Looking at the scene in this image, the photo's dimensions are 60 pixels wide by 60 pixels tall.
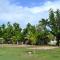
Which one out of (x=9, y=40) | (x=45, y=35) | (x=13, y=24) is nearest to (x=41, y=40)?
(x=45, y=35)

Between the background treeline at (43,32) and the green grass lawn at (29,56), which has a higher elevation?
the background treeline at (43,32)

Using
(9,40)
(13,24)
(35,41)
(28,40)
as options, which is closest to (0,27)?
Answer: (13,24)

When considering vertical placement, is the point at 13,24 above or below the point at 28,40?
above

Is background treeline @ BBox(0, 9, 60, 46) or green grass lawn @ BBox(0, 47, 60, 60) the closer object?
green grass lawn @ BBox(0, 47, 60, 60)

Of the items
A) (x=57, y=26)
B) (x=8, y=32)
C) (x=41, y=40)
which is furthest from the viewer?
(x=8, y=32)

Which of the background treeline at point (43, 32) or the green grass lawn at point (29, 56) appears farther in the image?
the background treeline at point (43, 32)

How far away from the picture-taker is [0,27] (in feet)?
354

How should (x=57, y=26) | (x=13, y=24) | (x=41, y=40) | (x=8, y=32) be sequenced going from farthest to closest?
(x=13, y=24) < (x=8, y=32) < (x=41, y=40) < (x=57, y=26)

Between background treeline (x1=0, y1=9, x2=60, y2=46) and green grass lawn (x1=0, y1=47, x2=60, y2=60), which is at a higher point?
background treeline (x1=0, y1=9, x2=60, y2=46)

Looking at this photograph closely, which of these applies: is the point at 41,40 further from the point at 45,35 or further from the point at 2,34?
the point at 2,34

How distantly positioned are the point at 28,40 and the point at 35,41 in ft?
23.3

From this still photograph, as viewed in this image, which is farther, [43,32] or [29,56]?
[43,32]

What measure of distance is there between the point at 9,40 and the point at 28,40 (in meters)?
8.53

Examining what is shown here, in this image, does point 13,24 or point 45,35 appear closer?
point 45,35
